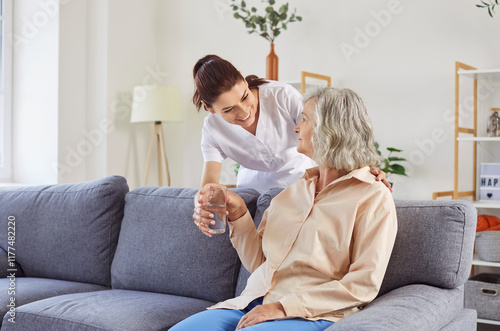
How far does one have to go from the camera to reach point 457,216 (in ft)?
5.76

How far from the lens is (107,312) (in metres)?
2.01

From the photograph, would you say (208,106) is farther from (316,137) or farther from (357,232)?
(357,232)

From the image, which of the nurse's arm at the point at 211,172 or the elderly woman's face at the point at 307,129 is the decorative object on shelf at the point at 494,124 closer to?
the nurse's arm at the point at 211,172

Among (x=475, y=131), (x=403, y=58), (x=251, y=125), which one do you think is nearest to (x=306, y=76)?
(x=403, y=58)

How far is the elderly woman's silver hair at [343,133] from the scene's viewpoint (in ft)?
5.57

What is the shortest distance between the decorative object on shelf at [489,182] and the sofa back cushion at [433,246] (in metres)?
1.69

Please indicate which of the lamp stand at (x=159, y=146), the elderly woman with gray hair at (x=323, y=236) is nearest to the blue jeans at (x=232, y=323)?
the elderly woman with gray hair at (x=323, y=236)

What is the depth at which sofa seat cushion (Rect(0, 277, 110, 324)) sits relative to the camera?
89.5 inches

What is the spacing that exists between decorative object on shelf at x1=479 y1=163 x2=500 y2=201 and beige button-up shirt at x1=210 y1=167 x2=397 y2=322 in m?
1.89

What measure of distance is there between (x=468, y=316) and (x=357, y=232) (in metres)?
0.49

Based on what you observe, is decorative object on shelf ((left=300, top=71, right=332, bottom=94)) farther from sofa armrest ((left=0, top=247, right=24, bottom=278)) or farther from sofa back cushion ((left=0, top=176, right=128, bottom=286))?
sofa armrest ((left=0, top=247, right=24, bottom=278))

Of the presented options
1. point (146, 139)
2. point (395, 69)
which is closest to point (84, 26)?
point (146, 139)

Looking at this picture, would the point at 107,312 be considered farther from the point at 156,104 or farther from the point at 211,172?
the point at 156,104

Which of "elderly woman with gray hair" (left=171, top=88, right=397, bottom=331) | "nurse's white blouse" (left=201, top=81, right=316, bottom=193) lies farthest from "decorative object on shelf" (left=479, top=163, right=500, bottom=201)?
"elderly woman with gray hair" (left=171, top=88, right=397, bottom=331)
